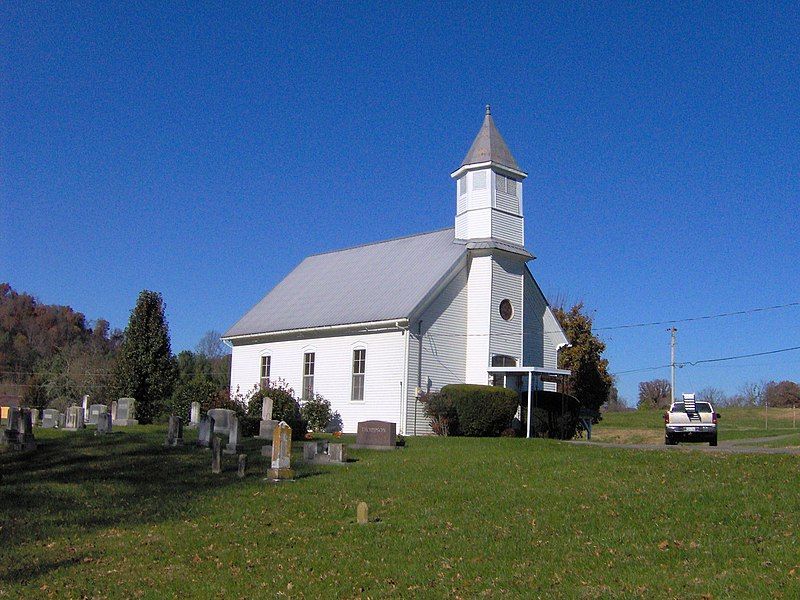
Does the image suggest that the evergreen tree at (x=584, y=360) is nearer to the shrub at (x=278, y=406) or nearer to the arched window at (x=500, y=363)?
the arched window at (x=500, y=363)

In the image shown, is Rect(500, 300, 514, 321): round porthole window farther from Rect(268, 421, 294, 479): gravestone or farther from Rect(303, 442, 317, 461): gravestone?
Rect(268, 421, 294, 479): gravestone

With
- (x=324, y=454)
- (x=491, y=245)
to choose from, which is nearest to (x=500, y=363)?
(x=491, y=245)

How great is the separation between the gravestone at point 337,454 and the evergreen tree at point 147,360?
22.1 m

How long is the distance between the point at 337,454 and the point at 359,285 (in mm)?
16000

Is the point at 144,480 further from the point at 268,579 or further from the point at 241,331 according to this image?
the point at 241,331

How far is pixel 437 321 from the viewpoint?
103 ft

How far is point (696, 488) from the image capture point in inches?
579

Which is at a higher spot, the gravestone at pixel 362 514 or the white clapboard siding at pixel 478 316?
the white clapboard siding at pixel 478 316

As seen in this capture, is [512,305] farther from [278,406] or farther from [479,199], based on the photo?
[278,406]

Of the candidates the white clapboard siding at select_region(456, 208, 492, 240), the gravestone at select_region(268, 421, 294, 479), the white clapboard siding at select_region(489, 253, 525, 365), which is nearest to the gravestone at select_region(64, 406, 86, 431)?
the white clapboard siding at select_region(489, 253, 525, 365)

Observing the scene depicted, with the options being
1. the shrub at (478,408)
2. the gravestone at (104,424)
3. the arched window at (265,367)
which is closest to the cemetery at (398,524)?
the gravestone at (104,424)

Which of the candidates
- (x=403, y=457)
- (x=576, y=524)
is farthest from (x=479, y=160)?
(x=576, y=524)

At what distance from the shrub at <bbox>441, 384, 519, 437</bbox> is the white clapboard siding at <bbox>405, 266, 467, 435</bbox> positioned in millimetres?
1262

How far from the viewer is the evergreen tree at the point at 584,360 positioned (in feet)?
160
